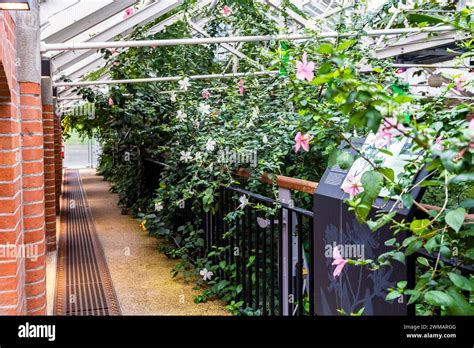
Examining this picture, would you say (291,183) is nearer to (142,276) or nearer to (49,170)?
(142,276)

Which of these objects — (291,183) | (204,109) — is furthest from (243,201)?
(204,109)

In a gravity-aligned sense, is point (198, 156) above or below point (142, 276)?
above

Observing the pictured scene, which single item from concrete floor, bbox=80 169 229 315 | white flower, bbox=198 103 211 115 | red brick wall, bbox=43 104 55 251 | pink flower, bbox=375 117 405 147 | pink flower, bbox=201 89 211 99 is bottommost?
concrete floor, bbox=80 169 229 315

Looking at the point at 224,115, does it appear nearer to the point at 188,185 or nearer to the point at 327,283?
the point at 188,185

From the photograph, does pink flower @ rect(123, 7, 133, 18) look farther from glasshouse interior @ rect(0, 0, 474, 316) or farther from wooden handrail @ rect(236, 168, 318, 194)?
wooden handrail @ rect(236, 168, 318, 194)

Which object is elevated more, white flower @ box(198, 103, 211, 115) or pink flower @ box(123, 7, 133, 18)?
pink flower @ box(123, 7, 133, 18)

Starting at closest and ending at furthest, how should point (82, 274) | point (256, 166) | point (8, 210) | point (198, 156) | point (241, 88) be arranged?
point (8, 210) → point (256, 166) → point (198, 156) → point (241, 88) → point (82, 274)

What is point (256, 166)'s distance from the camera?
3891mm

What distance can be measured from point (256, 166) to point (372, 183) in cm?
242

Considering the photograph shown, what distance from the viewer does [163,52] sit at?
667cm

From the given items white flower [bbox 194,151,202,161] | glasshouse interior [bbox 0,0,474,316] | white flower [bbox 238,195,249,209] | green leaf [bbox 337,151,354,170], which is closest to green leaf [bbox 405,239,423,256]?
glasshouse interior [bbox 0,0,474,316]

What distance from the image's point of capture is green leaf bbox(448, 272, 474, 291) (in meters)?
1.34
